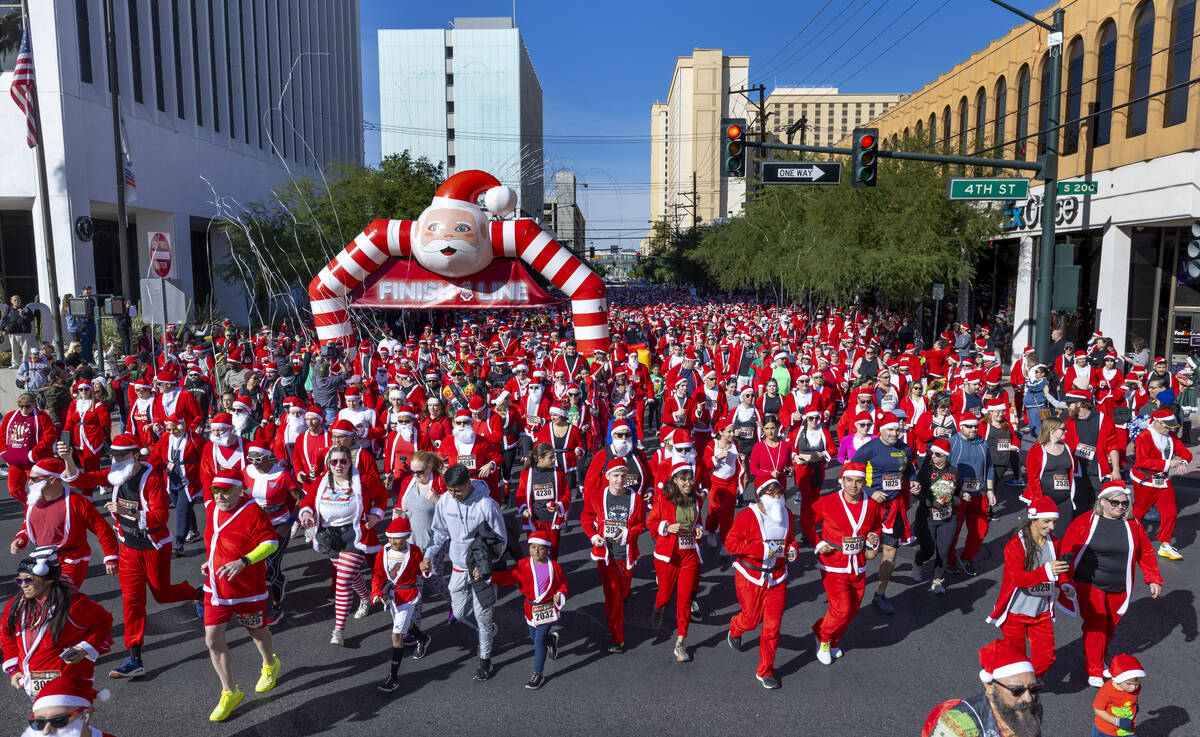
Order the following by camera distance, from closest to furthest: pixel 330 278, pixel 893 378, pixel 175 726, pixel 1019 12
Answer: pixel 175 726 → pixel 893 378 → pixel 1019 12 → pixel 330 278

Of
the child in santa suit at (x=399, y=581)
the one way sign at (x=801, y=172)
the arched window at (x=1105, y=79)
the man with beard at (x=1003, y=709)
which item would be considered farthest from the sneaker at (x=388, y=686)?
the arched window at (x=1105, y=79)

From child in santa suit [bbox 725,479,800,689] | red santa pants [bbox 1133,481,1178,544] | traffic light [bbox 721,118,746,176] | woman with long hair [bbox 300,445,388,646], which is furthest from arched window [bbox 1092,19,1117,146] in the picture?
woman with long hair [bbox 300,445,388,646]

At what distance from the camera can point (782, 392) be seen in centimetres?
1234

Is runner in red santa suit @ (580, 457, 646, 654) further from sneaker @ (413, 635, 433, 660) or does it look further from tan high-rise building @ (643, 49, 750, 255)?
tan high-rise building @ (643, 49, 750, 255)

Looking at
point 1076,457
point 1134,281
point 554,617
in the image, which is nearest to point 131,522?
point 554,617

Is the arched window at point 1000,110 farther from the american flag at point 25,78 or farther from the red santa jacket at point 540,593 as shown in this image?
the american flag at point 25,78

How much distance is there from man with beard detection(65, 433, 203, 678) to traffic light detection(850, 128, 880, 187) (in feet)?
35.0

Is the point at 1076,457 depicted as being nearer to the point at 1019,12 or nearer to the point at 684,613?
the point at 684,613

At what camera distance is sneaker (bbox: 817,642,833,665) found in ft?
19.1

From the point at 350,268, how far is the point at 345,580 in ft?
38.0

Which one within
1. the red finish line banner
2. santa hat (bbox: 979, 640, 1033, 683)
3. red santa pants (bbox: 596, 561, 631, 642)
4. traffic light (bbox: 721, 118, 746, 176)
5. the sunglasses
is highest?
traffic light (bbox: 721, 118, 746, 176)

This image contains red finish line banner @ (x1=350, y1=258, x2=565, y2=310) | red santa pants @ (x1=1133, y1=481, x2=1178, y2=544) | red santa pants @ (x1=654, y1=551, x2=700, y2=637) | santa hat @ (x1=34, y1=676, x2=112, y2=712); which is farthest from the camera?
red finish line banner @ (x1=350, y1=258, x2=565, y2=310)

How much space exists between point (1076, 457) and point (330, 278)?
45.5ft

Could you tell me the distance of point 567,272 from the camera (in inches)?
647
